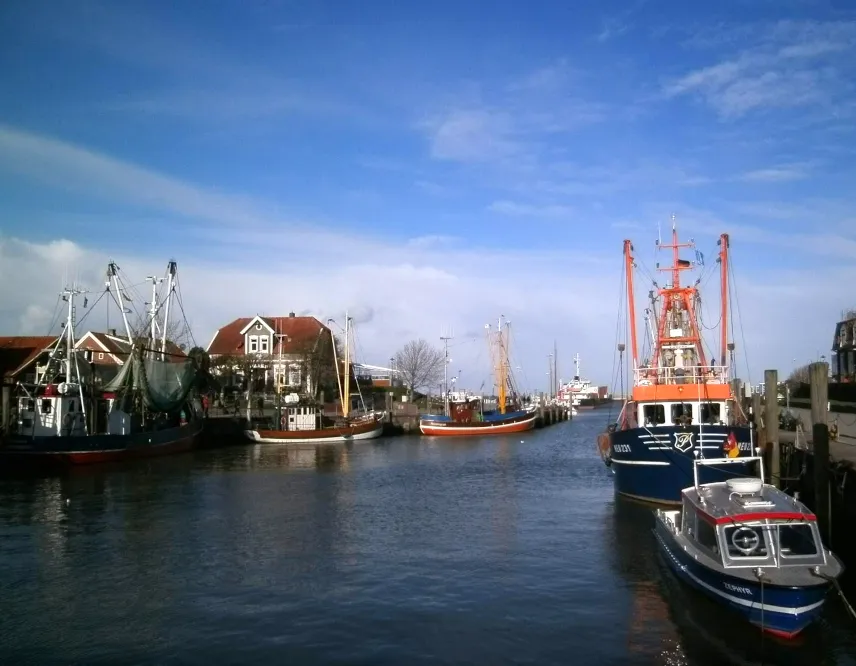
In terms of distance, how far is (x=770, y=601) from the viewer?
1496cm

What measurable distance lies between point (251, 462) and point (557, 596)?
36.8 meters

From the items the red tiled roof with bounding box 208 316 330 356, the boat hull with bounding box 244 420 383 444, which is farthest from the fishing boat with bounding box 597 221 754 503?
the red tiled roof with bounding box 208 316 330 356

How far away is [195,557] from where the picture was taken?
22734 mm

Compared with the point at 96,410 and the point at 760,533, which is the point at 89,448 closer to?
the point at 96,410

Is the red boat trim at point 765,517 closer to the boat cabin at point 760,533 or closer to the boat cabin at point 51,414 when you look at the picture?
the boat cabin at point 760,533

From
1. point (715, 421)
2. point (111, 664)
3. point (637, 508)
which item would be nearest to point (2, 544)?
point (111, 664)

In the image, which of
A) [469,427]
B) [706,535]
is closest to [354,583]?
[706,535]

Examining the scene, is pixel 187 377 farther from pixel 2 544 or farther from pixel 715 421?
pixel 715 421

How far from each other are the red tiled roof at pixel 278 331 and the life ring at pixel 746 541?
258 feet

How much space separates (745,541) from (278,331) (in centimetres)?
8591

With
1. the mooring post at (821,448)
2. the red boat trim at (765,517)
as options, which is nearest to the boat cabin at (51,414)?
the mooring post at (821,448)

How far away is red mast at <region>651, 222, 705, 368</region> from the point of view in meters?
34.4

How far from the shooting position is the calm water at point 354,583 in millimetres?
15312

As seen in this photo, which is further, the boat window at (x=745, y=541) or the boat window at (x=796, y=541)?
the boat window at (x=745, y=541)
